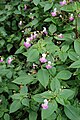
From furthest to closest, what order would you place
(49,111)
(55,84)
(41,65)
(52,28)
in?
(52,28), (41,65), (55,84), (49,111)

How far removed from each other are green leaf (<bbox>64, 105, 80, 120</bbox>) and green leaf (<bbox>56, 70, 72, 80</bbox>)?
0.20 meters

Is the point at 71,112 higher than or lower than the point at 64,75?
lower

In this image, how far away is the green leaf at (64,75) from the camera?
208 centimetres

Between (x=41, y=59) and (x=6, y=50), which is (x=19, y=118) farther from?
(x=6, y=50)

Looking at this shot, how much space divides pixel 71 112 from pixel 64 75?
257mm

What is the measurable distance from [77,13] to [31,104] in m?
0.82

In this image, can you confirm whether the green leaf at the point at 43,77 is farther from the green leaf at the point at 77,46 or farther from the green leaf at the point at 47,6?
the green leaf at the point at 47,6

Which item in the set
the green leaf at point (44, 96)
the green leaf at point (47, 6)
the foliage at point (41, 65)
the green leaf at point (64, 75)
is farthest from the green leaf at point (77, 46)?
the green leaf at point (47, 6)

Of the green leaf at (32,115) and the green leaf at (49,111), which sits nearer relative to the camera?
the green leaf at (49,111)

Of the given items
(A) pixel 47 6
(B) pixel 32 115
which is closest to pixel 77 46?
(B) pixel 32 115

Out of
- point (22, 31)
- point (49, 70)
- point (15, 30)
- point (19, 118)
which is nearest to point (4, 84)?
point (19, 118)

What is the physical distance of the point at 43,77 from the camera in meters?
2.02

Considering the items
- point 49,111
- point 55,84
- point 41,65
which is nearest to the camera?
point 49,111

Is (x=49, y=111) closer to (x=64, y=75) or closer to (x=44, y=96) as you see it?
(x=44, y=96)
